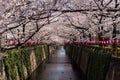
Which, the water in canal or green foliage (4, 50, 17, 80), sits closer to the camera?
green foliage (4, 50, 17, 80)

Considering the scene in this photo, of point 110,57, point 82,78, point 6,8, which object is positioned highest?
point 6,8

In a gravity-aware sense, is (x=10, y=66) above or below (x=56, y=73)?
above

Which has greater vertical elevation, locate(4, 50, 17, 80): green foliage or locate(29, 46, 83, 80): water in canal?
locate(4, 50, 17, 80): green foliage

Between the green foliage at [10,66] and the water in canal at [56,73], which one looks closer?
the green foliage at [10,66]

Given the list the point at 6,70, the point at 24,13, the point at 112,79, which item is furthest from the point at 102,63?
the point at 24,13

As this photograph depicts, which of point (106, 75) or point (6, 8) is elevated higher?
point (6, 8)

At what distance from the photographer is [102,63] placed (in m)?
17.2

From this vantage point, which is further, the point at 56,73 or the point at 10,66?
the point at 56,73

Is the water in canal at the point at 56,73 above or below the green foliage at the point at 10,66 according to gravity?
→ below

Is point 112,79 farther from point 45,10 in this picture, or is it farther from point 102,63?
point 45,10

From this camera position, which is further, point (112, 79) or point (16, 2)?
point (112, 79)

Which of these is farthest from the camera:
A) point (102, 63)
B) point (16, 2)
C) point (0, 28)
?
point (102, 63)

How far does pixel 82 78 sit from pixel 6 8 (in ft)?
61.9

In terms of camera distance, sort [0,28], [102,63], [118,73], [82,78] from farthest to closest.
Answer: [82,78]
[102,63]
[118,73]
[0,28]
